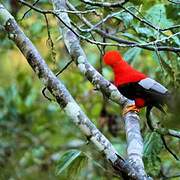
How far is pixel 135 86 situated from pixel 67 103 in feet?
2.43

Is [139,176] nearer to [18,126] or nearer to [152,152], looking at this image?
[152,152]

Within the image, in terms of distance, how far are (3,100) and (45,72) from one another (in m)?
3.15

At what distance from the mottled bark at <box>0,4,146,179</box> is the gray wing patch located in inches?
23.8

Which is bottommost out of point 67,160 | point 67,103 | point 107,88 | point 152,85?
point 67,160

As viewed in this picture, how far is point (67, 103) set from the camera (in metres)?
1.74

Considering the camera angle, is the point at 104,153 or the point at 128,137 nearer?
the point at 104,153

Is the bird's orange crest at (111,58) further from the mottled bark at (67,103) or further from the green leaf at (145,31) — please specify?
the mottled bark at (67,103)

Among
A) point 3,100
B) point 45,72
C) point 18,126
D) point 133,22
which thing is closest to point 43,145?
point 18,126

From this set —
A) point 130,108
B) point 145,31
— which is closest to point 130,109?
point 130,108

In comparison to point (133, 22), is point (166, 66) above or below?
below

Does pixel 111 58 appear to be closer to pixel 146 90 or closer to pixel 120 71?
pixel 120 71

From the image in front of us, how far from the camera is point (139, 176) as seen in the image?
5.21 feet

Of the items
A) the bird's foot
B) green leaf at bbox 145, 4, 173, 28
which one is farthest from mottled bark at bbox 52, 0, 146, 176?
green leaf at bbox 145, 4, 173, 28

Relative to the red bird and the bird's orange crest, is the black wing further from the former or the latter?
the bird's orange crest
